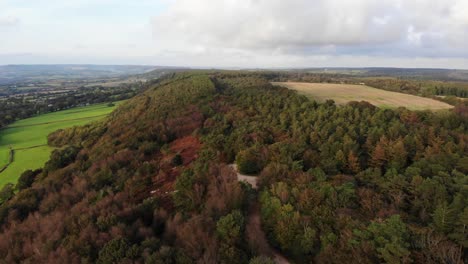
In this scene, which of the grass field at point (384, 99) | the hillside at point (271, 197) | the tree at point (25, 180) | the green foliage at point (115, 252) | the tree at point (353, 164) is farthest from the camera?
the grass field at point (384, 99)

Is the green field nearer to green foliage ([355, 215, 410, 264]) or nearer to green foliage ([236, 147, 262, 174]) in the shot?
green foliage ([236, 147, 262, 174])

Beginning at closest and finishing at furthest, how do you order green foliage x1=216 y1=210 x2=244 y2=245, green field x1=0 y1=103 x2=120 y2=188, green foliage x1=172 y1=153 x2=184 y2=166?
green foliage x1=216 y1=210 x2=244 y2=245 < green foliage x1=172 y1=153 x2=184 y2=166 < green field x1=0 y1=103 x2=120 y2=188

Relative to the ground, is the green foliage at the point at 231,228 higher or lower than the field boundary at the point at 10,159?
higher

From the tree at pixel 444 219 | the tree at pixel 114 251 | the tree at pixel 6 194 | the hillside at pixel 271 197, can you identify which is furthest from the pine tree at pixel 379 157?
the tree at pixel 6 194

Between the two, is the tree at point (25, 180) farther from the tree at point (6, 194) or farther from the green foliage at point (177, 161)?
the green foliage at point (177, 161)

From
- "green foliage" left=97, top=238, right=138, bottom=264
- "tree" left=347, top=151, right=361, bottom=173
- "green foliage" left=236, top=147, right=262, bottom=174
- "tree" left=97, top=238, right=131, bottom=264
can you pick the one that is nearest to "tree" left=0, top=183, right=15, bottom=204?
"tree" left=97, top=238, right=131, bottom=264

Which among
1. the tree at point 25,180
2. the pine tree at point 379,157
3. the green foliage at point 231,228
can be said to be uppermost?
the pine tree at point 379,157

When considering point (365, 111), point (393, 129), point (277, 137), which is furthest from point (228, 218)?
point (365, 111)
